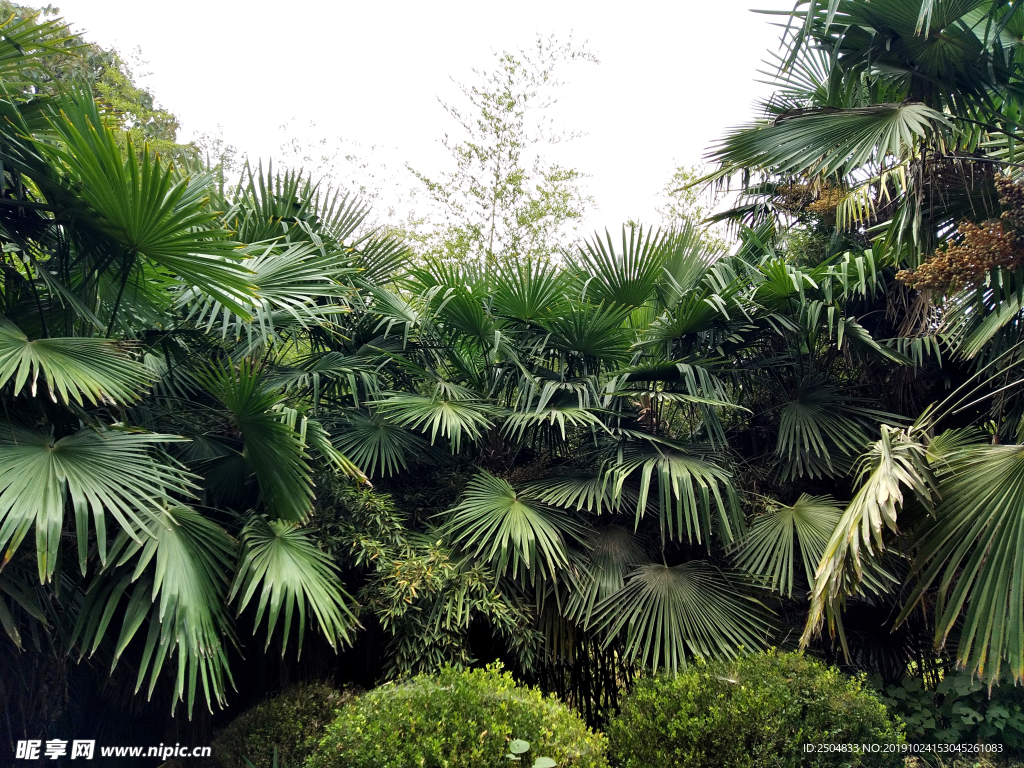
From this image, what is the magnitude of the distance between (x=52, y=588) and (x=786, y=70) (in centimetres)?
400

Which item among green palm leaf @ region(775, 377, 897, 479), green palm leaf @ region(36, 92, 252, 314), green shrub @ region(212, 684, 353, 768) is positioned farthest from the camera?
green palm leaf @ region(775, 377, 897, 479)

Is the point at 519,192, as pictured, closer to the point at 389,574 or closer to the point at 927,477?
the point at 389,574

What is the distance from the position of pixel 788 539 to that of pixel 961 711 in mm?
1420

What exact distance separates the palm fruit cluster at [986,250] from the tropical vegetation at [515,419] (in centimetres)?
1

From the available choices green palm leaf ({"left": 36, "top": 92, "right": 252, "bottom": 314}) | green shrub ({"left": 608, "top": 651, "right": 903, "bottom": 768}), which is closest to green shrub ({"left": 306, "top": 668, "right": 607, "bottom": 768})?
green shrub ({"left": 608, "top": 651, "right": 903, "bottom": 768})

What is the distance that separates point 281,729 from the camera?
11.2ft

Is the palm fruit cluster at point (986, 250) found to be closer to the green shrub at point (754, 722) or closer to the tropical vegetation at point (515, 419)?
the tropical vegetation at point (515, 419)

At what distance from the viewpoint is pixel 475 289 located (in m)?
4.36

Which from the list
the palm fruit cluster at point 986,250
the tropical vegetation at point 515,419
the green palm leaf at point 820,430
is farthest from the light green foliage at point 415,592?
the palm fruit cluster at point 986,250

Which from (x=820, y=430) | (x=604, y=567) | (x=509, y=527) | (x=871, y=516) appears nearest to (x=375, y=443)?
(x=509, y=527)

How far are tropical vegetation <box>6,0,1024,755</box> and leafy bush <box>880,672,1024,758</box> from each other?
118mm

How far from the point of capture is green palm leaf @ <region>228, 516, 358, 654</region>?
3053 mm

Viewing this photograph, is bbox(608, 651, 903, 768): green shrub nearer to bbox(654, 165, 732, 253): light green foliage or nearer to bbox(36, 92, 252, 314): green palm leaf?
bbox(36, 92, 252, 314): green palm leaf

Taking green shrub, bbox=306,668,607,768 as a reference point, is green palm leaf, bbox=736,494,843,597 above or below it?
above
